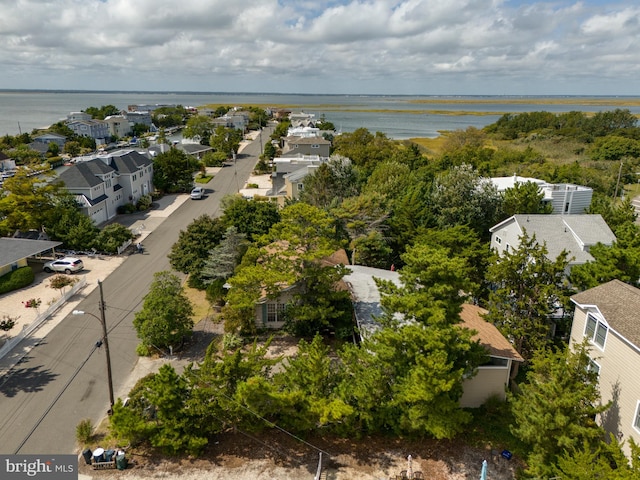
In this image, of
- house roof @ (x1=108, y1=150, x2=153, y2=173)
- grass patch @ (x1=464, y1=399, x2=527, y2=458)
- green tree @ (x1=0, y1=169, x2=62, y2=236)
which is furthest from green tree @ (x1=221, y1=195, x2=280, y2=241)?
house roof @ (x1=108, y1=150, x2=153, y2=173)

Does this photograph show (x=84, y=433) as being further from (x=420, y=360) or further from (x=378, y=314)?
(x=378, y=314)

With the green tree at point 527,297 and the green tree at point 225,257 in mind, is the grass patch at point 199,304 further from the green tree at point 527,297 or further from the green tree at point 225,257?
the green tree at point 527,297

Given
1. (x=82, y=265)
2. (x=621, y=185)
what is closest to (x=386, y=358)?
(x=82, y=265)

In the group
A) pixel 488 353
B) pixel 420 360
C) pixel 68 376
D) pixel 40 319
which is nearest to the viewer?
pixel 420 360

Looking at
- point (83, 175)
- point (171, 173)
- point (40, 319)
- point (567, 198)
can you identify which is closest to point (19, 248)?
point (40, 319)

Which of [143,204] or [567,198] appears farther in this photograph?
[143,204]

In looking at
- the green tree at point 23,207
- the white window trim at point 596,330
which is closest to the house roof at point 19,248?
the green tree at point 23,207
